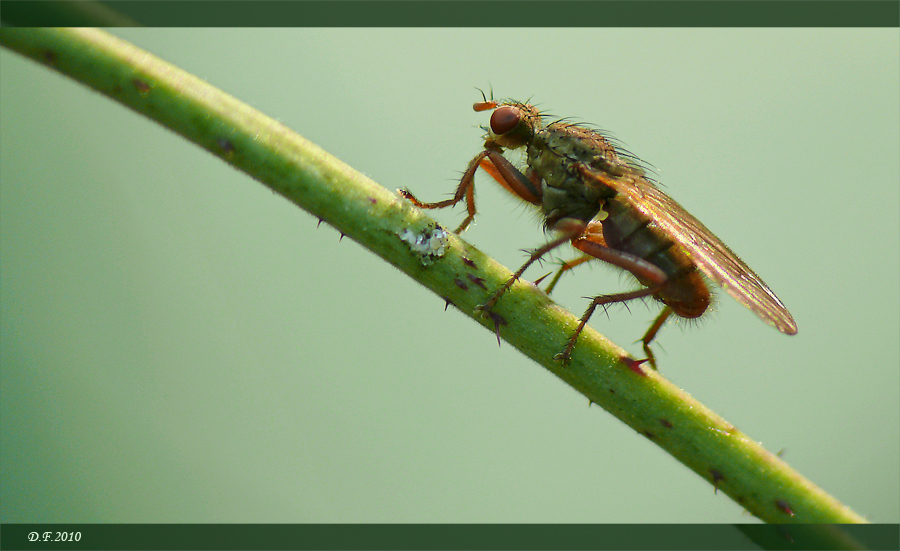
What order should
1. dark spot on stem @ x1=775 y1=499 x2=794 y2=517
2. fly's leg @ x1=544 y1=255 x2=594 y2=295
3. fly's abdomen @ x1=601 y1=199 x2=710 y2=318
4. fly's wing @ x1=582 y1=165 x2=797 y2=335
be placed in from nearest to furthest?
dark spot on stem @ x1=775 y1=499 x2=794 y2=517
fly's wing @ x1=582 y1=165 x2=797 y2=335
fly's abdomen @ x1=601 y1=199 x2=710 y2=318
fly's leg @ x1=544 y1=255 x2=594 y2=295

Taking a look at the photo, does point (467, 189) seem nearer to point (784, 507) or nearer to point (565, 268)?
point (565, 268)

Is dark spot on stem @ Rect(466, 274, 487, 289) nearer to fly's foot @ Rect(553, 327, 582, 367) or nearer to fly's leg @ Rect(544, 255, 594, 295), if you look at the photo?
fly's foot @ Rect(553, 327, 582, 367)

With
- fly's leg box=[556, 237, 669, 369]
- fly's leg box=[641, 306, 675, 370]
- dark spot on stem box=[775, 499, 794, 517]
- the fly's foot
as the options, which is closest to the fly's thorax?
fly's leg box=[556, 237, 669, 369]

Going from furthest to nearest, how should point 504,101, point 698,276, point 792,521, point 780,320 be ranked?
point 504,101 < point 698,276 < point 780,320 < point 792,521

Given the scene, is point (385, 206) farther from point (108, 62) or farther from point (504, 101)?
point (504, 101)

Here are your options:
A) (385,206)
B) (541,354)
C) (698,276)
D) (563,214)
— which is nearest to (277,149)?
(385,206)

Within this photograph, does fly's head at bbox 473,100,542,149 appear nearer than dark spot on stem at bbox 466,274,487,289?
No

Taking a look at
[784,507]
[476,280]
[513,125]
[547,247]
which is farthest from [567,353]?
[513,125]
